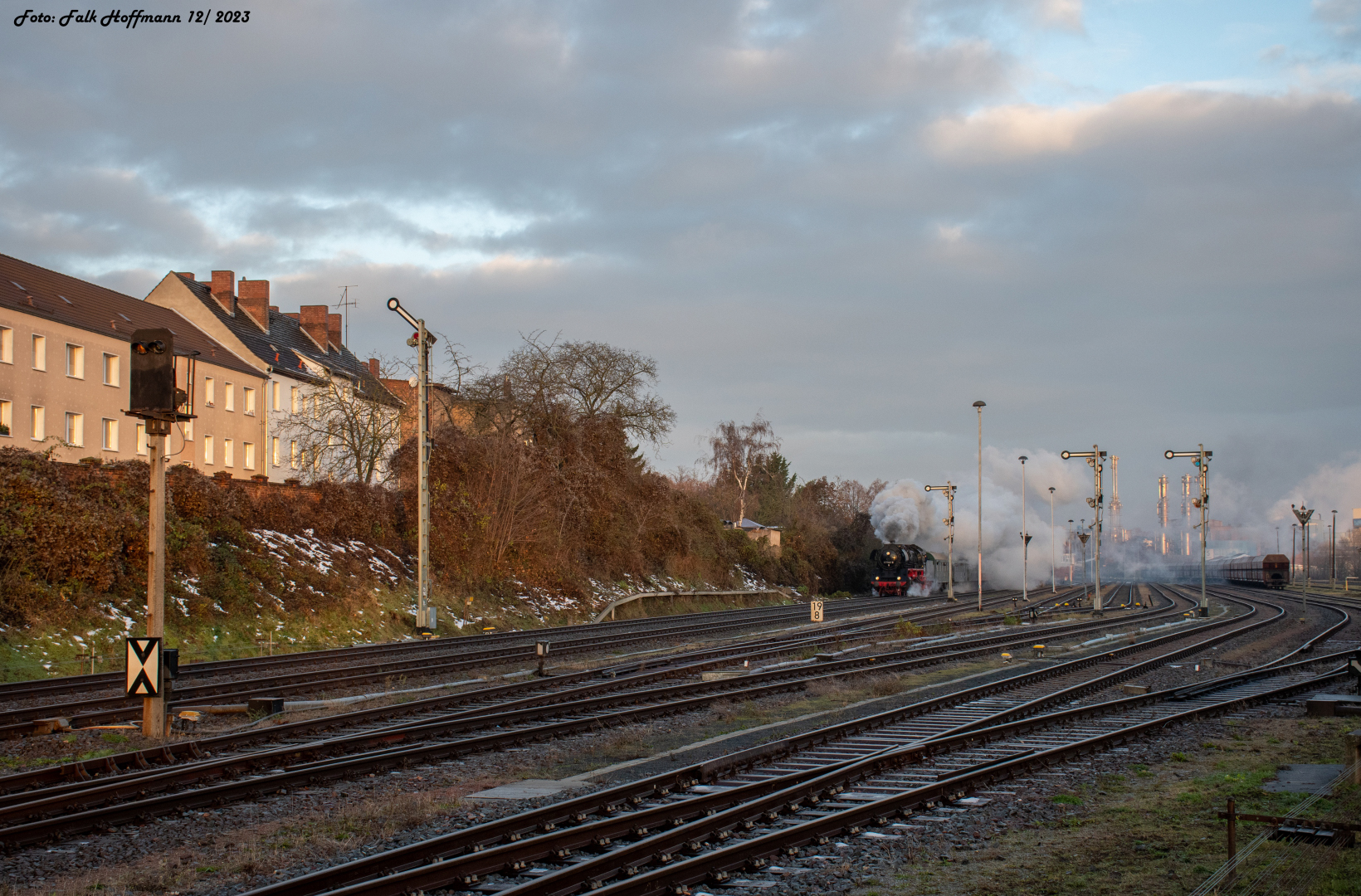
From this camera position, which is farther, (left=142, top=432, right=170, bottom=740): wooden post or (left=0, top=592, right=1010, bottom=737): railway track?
(left=0, top=592, right=1010, bottom=737): railway track

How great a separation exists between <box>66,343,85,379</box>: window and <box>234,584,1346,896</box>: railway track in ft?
121

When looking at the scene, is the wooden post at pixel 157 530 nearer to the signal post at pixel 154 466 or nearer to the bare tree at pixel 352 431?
the signal post at pixel 154 466

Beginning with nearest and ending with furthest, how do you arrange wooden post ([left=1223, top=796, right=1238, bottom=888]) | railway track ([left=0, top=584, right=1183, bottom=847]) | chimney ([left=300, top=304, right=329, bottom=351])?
wooden post ([left=1223, top=796, right=1238, bottom=888]), railway track ([left=0, top=584, right=1183, bottom=847]), chimney ([left=300, top=304, right=329, bottom=351])

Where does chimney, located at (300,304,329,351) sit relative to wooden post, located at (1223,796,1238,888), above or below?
above

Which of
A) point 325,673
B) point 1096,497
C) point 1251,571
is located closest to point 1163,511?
point 1251,571

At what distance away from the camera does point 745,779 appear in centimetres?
1083

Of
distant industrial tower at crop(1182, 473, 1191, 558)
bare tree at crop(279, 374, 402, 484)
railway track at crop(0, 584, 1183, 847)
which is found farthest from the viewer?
distant industrial tower at crop(1182, 473, 1191, 558)

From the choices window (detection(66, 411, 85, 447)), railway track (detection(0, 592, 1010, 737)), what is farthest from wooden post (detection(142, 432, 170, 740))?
window (detection(66, 411, 85, 447))

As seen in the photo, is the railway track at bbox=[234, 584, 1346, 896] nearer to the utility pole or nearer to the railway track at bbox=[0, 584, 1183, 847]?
the railway track at bbox=[0, 584, 1183, 847]

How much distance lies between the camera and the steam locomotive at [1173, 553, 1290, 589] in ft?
256

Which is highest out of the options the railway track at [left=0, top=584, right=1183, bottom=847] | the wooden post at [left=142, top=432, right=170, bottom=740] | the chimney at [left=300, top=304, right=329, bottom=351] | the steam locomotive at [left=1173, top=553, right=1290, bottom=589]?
the chimney at [left=300, top=304, right=329, bottom=351]

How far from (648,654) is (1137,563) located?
131 m

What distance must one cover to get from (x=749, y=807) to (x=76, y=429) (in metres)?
39.8

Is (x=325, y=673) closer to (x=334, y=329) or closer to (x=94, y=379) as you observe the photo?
(x=94, y=379)
